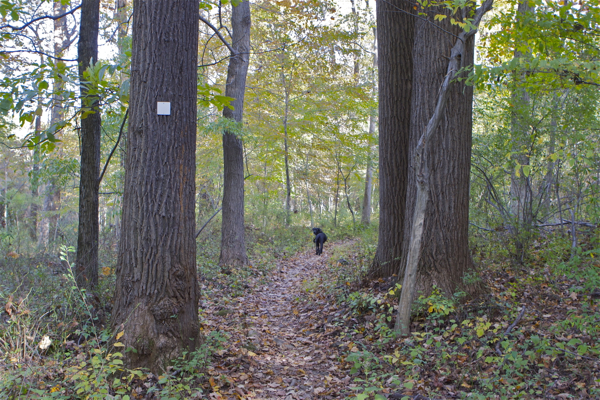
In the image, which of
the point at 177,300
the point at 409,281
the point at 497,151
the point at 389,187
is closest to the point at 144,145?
the point at 177,300

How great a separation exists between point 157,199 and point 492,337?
3.81m

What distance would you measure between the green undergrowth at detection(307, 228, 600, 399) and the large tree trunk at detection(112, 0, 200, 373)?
1865mm

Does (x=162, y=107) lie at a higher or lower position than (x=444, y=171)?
higher

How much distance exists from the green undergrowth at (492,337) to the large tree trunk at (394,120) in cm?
76

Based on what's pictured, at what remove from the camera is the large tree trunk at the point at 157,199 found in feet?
12.3

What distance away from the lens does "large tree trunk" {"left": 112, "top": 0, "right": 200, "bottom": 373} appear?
374cm

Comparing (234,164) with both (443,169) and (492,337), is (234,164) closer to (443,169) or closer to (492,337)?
(443,169)

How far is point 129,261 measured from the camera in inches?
150

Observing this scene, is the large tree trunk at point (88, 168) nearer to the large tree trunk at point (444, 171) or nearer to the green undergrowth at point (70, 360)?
the green undergrowth at point (70, 360)

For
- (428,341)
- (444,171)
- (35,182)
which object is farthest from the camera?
(35,182)

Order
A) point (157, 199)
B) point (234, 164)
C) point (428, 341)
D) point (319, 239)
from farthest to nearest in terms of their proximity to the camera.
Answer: point (319, 239), point (234, 164), point (428, 341), point (157, 199)

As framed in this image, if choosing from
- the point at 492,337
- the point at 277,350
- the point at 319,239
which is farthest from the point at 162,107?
the point at 319,239

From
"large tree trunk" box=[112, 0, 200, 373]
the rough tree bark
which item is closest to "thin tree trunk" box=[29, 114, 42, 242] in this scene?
"large tree trunk" box=[112, 0, 200, 373]

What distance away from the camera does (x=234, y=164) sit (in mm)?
9758
